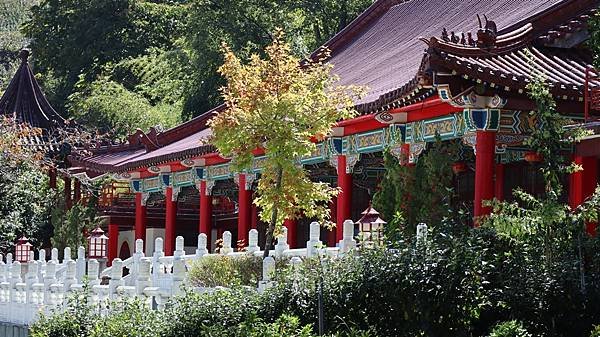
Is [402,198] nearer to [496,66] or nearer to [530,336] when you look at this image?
[496,66]

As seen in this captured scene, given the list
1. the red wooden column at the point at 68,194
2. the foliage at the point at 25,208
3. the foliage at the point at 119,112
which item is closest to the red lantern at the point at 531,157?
the foliage at the point at 25,208

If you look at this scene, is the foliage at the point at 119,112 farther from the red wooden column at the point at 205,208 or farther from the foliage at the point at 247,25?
the red wooden column at the point at 205,208

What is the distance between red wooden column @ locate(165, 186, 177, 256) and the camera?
32.4 meters

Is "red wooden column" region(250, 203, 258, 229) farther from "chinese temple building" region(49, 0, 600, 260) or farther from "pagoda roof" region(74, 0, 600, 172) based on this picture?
"pagoda roof" region(74, 0, 600, 172)

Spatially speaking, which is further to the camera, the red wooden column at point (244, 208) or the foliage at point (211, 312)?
the red wooden column at point (244, 208)

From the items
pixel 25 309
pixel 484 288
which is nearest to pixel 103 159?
pixel 25 309

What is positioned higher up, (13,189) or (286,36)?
(286,36)

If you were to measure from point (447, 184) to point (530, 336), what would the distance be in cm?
909

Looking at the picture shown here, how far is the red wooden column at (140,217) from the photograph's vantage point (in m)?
34.8

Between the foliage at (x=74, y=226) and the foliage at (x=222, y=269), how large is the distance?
16.5m

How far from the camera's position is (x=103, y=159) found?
3503cm

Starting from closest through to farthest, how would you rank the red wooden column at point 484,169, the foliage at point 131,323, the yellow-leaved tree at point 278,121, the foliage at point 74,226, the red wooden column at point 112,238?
the foliage at point 131,323 → the red wooden column at point 484,169 → the yellow-leaved tree at point 278,121 → the foliage at point 74,226 → the red wooden column at point 112,238

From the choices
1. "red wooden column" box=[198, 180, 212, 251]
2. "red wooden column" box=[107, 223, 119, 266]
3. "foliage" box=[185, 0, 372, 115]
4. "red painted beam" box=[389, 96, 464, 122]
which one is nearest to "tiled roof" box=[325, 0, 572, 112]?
"red painted beam" box=[389, 96, 464, 122]

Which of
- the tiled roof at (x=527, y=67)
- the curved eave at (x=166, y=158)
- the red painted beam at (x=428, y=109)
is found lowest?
the curved eave at (x=166, y=158)
